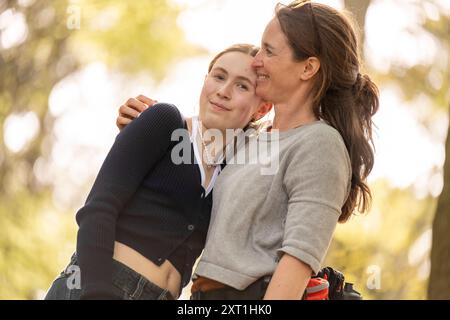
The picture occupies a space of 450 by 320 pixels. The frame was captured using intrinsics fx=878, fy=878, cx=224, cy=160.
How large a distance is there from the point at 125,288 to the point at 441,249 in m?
2.64

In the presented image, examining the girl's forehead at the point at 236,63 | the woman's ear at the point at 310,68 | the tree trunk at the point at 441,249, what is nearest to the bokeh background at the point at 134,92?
the tree trunk at the point at 441,249

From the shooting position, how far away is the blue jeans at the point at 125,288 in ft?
8.87

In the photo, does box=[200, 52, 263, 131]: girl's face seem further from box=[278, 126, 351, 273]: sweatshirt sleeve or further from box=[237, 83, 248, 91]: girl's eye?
box=[278, 126, 351, 273]: sweatshirt sleeve

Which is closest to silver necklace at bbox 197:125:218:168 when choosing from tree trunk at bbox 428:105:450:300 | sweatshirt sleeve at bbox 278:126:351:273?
sweatshirt sleeve at bbox 278:126:351:273

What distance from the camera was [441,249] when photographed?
16.0ft

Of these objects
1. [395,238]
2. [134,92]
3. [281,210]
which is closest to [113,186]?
[281,210]

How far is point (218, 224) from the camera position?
2.79 meters

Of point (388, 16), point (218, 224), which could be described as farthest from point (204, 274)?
point (388, 16)

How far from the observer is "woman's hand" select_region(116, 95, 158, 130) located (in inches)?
122

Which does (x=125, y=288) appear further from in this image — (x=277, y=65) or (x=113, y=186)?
(x=277, y=65)

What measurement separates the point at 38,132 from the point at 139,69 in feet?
5.08

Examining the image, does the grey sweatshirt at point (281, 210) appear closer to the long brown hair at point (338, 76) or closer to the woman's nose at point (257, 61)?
the long brown hair at point (338, 76)

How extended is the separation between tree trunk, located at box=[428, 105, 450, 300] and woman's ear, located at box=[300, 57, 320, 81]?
2204 millimetres
